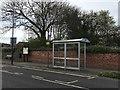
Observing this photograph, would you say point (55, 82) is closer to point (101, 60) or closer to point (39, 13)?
→ point (101, 60)

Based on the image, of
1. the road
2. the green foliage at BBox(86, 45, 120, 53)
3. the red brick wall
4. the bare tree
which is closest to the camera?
the road

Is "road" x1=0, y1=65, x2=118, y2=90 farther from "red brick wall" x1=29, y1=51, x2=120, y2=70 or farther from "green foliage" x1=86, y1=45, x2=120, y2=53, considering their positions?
"green foliage" x1=86, y1=45, x2=120, y2=53

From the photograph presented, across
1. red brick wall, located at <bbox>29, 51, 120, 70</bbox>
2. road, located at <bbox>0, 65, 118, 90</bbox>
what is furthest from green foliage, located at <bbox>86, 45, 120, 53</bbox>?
Answer: road, located at <bbox>0, 65, 118, 90</bbox>

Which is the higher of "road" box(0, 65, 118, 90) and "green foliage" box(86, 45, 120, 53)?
"green foliage" box(86, 45, 120, 53)

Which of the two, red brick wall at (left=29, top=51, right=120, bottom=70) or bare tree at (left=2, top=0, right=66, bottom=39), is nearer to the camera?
red brick wall at (left=29, top=51, right=120, bottom=70)

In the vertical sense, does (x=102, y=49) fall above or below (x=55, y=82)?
above

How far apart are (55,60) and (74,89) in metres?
12.5

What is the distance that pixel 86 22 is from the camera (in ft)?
157

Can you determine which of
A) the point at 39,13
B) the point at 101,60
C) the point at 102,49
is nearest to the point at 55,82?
the point at 101,60

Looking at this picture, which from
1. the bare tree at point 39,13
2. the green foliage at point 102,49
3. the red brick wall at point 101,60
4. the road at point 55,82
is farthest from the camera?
the bare tree at point 39,13

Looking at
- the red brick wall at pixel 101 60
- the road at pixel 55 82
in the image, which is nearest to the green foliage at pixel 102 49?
the red brick wall at pixel 101 60

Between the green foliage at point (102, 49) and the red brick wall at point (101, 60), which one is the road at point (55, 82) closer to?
the red brick wall at point (101, 60)

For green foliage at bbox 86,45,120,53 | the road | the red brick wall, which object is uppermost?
green foliage at bbox 86,45,120,53

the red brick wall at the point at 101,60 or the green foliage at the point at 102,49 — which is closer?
the red brick wall at the point at 101,60
